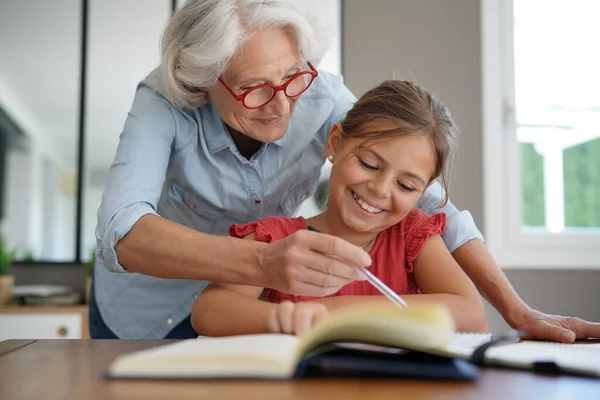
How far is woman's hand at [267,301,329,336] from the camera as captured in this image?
75 cm

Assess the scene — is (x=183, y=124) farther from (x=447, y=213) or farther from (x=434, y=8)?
(x=434, y=8)

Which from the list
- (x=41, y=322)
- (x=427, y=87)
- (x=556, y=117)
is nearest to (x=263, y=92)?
(x=41, y=322)

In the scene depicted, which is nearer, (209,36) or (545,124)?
(209,36)

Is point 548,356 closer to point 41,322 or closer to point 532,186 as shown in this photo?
point 41,322

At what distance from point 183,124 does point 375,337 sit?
86 centimetres

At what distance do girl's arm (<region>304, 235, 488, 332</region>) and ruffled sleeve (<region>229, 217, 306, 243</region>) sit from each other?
0.83 feet

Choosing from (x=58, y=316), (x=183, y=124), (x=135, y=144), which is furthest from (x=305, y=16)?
(x=58, y=316)

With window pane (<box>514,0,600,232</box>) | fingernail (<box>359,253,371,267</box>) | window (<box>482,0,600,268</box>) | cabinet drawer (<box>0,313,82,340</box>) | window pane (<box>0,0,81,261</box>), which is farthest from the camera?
window pane (<box>514,0,600,232</box>)

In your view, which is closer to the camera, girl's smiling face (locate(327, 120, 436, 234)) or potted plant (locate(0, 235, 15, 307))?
girl's smiling face (locate(327, 120, 436, 234))

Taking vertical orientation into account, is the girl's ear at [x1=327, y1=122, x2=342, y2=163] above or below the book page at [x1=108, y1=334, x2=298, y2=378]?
above

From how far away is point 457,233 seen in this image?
138 cm

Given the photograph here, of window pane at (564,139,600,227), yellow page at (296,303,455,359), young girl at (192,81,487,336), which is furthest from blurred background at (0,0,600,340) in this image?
yellow page at (296,303,455,359)

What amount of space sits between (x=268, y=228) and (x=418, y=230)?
301mm

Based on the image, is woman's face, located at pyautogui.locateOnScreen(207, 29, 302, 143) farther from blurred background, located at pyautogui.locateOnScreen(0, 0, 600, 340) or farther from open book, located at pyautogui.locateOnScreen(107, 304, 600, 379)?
blurred background, located at pyautogui.locateOnScreen(0, 0, 600, 340)
